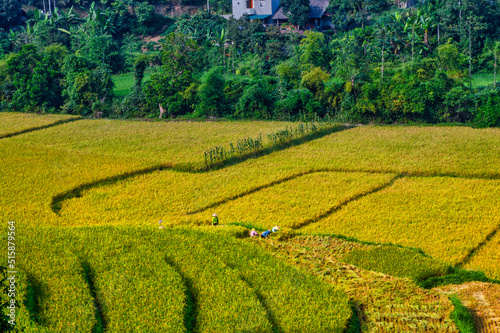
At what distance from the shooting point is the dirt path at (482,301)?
6505 mm

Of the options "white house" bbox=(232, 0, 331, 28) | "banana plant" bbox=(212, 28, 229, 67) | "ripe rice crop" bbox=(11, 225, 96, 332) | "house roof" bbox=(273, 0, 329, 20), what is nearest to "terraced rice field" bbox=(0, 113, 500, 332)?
"ripe rice crop" bbox=(11, 225, 96, 332)

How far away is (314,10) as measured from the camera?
33.6 m

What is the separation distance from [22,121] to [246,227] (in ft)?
53.1

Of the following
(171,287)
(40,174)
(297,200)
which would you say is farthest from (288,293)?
(40,174)

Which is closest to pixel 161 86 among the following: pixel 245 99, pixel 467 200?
pixel 245 99

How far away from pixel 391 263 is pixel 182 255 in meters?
3.43

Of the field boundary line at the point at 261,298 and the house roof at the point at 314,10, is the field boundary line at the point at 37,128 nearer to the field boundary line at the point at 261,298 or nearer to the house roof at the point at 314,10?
the field boundary line at the point at 261,298

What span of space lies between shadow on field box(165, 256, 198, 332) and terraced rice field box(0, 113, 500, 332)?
28 mm

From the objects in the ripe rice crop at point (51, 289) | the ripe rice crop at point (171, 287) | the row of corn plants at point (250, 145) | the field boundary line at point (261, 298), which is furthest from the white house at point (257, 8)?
the field boundary line at point (261, 298)

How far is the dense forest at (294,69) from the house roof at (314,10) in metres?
0.61

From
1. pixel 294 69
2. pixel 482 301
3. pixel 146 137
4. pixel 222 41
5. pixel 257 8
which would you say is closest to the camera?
pixel 482 301

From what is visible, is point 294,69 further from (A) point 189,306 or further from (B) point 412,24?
(A) point 189,306

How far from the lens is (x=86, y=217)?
10969 mm

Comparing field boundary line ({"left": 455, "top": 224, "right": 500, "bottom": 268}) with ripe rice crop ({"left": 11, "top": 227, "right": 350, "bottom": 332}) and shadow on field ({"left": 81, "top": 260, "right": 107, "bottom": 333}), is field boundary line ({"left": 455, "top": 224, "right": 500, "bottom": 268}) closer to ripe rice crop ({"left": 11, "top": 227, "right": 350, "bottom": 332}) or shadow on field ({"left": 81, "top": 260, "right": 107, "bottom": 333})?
ripe rice crop ({"left": 11, "top": 227, "right": 350, "bottom": 332})
